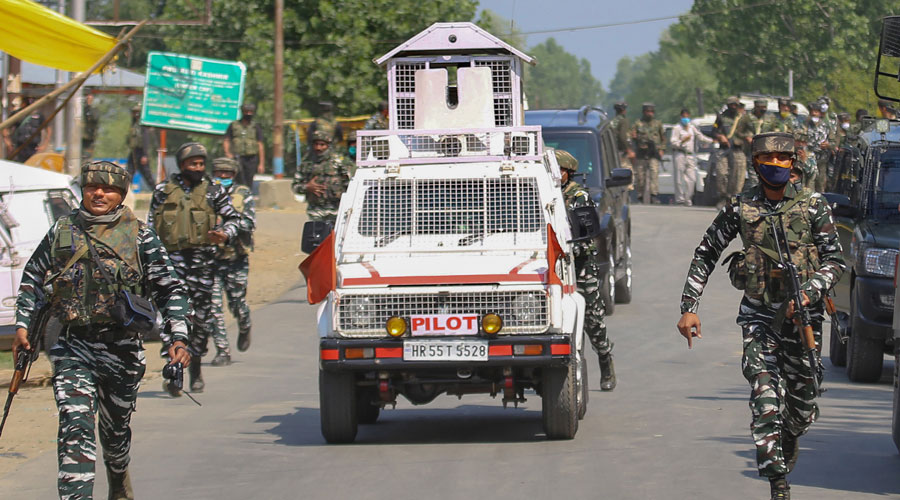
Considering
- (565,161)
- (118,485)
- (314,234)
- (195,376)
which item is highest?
(565,161)

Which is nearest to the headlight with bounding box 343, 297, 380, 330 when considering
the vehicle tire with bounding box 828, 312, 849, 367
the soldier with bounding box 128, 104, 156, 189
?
the vehicle tire with bounding box 828, 312, 849, 367

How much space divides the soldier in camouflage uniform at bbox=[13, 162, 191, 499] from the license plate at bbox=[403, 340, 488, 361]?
7.94 feet

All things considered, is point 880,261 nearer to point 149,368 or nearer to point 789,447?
point 789,447

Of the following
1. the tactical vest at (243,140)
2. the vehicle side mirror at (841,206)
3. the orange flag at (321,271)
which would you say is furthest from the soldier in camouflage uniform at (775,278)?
the tactical vest at (243,140)

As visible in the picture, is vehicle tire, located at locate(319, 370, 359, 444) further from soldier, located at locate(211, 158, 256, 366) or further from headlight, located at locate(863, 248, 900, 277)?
headlight, located at locate(863, 248, 900, 277)

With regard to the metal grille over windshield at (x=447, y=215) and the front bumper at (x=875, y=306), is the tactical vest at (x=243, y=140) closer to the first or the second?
the front bumper at (x=875, y=306)

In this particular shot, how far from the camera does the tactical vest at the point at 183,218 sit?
13.2 m

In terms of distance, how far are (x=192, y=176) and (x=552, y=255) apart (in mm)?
4128

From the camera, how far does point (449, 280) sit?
1018cm

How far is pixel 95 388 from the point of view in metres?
7.70

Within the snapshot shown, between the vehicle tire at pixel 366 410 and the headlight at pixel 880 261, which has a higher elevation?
the headlight at pixel 880 261

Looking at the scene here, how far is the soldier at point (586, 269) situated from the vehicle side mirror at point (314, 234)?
1946 millimetres

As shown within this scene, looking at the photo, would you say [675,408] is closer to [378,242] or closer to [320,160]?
[378,242]

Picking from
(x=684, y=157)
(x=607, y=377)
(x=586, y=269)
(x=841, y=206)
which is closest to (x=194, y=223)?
(x=586, y=269)
